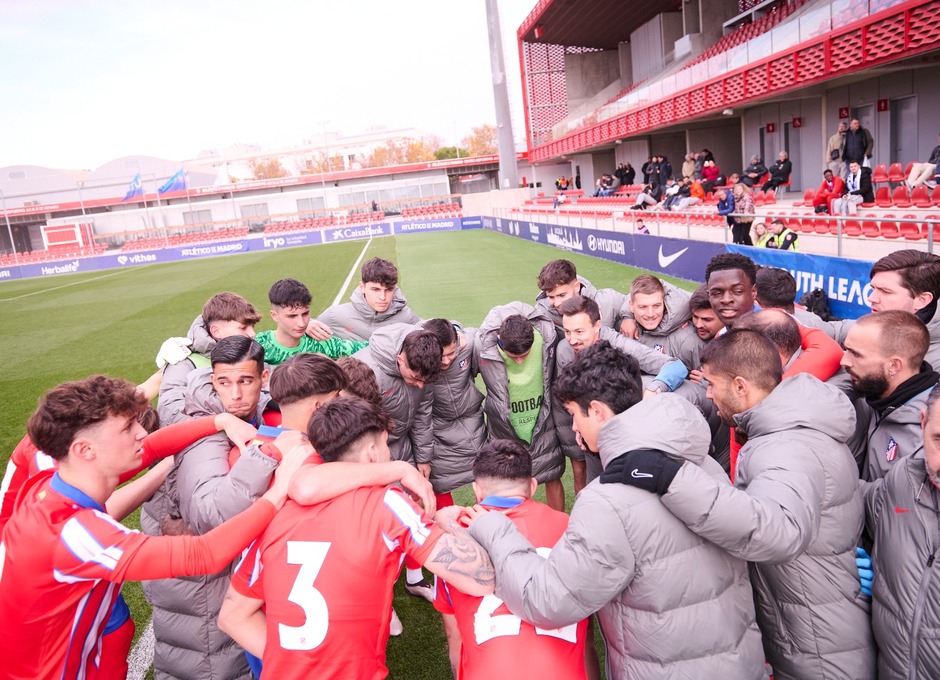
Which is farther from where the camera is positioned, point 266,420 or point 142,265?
point 142,265

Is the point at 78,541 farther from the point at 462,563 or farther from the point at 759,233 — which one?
the point at 759,233

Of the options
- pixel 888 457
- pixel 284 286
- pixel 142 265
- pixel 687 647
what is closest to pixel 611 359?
pixel 687 647

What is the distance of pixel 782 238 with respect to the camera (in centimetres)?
1177

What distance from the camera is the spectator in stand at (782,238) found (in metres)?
11.5

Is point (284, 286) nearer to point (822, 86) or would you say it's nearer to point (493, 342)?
point (493, 342)

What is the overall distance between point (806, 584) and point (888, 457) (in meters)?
0.80

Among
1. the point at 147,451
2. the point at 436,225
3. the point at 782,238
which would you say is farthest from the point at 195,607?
the point at 436,225

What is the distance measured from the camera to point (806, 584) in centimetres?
246

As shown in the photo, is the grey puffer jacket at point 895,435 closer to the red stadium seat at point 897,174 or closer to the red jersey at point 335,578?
the red jersey at point 335,578

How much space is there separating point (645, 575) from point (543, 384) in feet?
8.00

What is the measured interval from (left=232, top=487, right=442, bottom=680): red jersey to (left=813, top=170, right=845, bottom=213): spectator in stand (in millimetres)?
16492

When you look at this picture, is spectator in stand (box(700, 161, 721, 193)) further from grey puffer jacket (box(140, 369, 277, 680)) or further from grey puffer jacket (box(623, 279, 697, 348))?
grey puffer jacket (box(140, 369, 277, 680))

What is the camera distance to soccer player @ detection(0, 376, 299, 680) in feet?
7.59

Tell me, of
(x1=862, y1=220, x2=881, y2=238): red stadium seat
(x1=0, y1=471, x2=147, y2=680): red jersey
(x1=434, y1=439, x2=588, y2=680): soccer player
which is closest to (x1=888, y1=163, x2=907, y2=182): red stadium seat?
(x1=862, y1=220, x2=881, y2=238): red stadium seat
